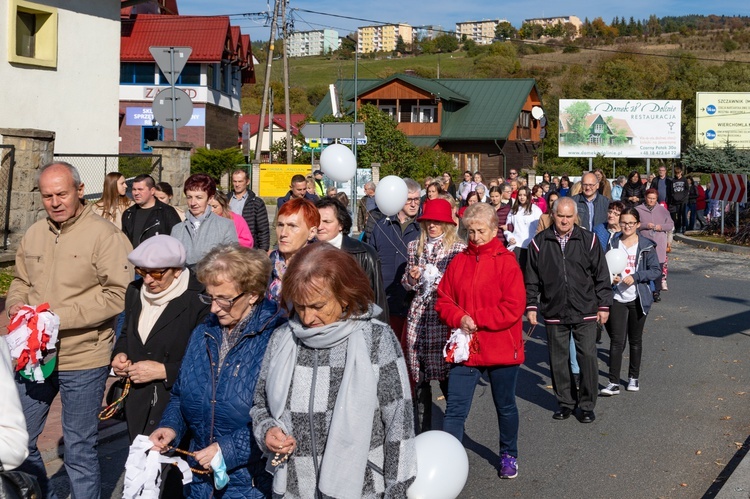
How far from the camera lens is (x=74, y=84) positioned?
22.5 m

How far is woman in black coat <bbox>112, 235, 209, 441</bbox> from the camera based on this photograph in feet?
14.4

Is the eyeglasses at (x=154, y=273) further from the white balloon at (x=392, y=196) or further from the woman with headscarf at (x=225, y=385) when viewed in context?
the white balloon at (x=392, y=196)

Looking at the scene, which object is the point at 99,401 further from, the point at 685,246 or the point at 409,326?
the point at 685,246

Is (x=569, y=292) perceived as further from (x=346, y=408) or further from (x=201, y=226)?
(x=346, y=408)

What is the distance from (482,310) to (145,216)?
13.3 ft

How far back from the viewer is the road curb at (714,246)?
912 inches

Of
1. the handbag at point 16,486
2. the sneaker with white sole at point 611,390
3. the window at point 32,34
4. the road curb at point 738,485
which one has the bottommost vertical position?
the road curb at point 738,485

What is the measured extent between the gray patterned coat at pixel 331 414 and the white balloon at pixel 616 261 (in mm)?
5498

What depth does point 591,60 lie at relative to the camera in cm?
12200

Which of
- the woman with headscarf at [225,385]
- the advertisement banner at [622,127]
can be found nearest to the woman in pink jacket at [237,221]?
the woman with headscarf at [225,385]

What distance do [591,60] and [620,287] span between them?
119315 millimetres

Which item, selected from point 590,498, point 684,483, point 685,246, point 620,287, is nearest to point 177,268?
point 590,498

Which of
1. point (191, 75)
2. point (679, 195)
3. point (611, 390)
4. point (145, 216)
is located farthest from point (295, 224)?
point (191, 75)

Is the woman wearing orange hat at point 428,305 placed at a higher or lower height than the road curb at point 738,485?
higher
